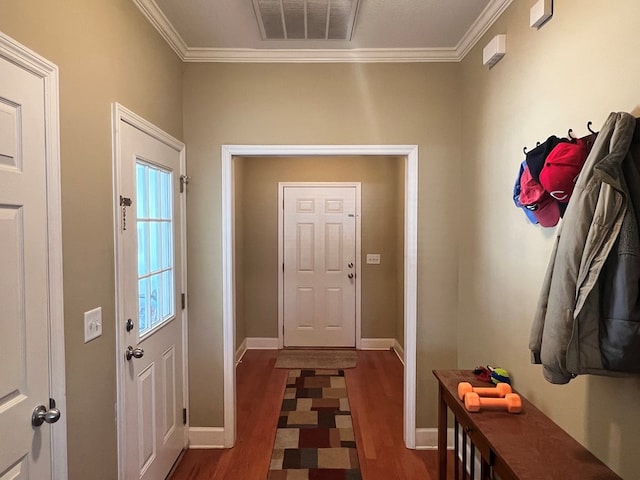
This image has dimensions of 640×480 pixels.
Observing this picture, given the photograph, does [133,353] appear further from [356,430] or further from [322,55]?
[322,55]

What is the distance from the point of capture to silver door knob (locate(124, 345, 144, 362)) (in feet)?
5.85

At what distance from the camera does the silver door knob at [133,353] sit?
178cm

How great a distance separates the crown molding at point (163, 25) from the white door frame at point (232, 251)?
2.17ft

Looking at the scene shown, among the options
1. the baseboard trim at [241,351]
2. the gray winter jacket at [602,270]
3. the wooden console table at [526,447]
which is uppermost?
the gray winter jacket at [602,270]

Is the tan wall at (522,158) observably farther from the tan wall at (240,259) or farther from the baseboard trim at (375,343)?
the tan wall at (240,259)

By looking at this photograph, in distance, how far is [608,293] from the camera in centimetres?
104

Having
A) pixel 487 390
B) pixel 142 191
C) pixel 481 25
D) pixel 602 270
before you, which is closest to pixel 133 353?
pixel 142 191

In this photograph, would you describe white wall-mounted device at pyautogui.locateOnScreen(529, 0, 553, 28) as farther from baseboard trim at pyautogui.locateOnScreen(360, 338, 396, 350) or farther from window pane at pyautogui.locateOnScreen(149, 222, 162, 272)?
baseboard trim at pyautogui.locateOnScreen(360, 338, 396, 350)

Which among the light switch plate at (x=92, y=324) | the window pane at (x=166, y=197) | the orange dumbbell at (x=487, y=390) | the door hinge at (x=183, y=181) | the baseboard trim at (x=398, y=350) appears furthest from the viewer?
the baseboard trim at (x=398, y=350)

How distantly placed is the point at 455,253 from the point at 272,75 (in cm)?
173

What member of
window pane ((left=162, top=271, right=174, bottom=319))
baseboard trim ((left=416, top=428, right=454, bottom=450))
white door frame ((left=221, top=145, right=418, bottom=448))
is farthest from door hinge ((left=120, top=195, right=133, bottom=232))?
baseboard trim ((left=416, top=428, right=454, bottom=450))

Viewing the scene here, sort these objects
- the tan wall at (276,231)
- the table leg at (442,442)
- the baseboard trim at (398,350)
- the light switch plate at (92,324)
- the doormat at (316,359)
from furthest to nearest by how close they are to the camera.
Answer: the tan wall at (276,231) < the baseboard trim at (398,350) < the doormat at (316,359) < the table leg at (442,442) < the light switch plate at (92,324)

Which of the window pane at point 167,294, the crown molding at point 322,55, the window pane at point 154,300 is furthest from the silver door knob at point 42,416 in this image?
the crown molding at point 322,55

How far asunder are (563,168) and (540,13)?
76cm
